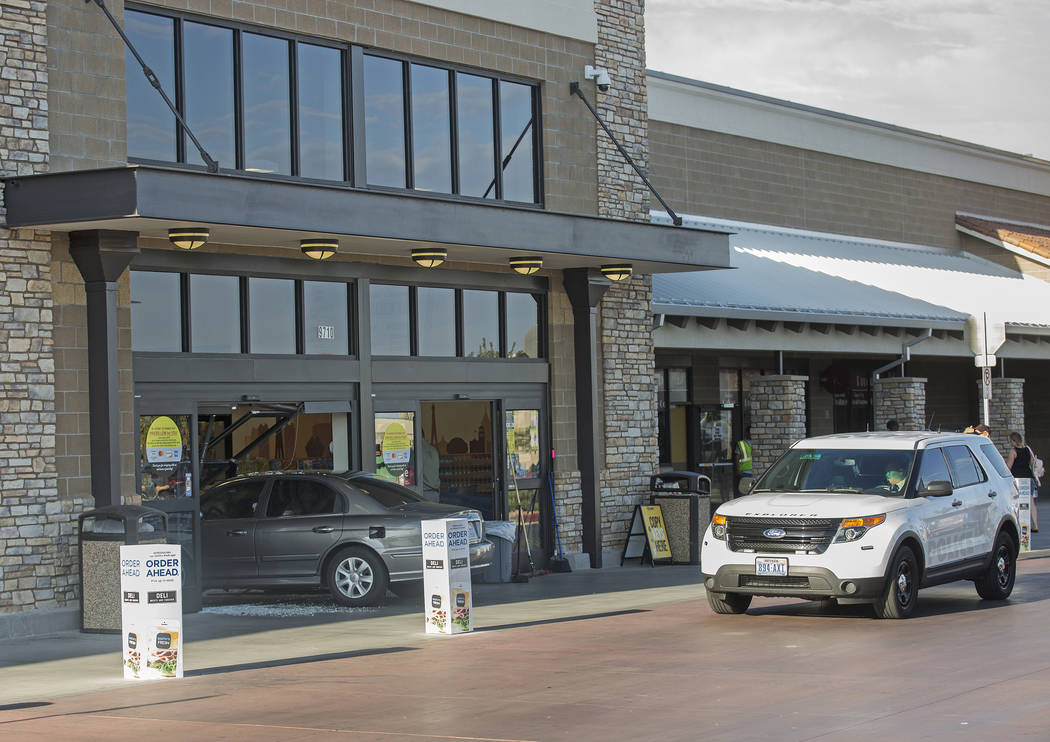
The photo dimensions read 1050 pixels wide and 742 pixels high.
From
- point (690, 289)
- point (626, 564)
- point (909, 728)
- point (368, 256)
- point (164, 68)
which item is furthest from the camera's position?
point (690, 289)

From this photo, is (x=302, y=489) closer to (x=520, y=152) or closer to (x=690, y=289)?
(x=520, y=152)

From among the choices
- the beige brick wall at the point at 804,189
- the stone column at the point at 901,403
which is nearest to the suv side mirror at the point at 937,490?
the stone column at the point at 901,403

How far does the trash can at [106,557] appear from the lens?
47.3 ft

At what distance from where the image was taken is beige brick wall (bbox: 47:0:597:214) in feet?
49.8

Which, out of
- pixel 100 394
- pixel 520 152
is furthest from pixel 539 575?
pixel 100 394

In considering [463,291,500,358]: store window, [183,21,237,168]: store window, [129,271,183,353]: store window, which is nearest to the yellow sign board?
[463,291,500,358]: store window

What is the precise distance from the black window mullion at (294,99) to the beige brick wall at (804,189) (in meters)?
11.2

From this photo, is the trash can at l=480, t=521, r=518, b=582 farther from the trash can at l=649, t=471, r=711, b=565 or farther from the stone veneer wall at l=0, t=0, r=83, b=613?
the stone veneer wall at l=0, t=0, r=83, b=613

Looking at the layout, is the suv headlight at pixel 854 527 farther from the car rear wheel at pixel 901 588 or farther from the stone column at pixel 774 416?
the stone column at pixel 774 416

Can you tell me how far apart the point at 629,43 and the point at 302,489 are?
30.5 feet

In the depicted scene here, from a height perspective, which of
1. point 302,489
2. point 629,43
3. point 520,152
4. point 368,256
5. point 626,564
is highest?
point 629,43

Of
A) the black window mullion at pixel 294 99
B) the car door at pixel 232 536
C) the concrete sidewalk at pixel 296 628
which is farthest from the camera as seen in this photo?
the black window mullion at pixel 294 99

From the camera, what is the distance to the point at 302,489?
1670 centimetres

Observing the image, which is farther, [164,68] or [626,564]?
[626,564]
